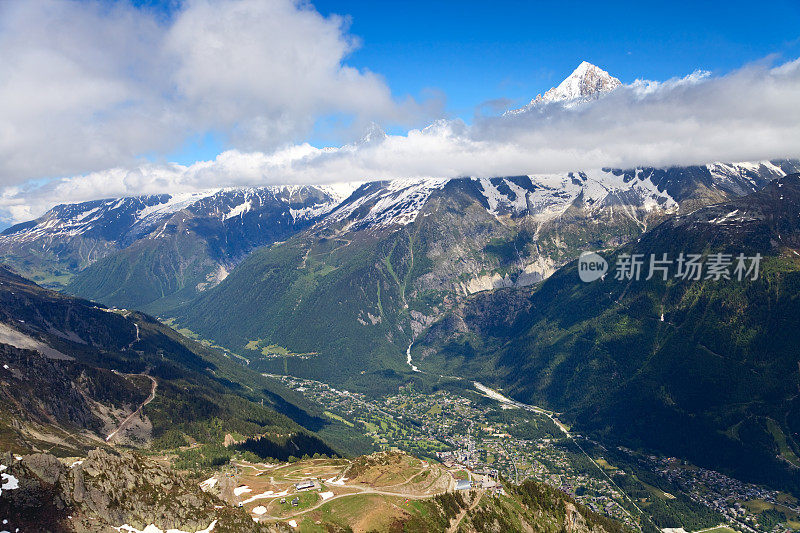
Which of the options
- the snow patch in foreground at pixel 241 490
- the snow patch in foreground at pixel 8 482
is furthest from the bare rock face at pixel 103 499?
the snow patch in foreground at pixel 241 490

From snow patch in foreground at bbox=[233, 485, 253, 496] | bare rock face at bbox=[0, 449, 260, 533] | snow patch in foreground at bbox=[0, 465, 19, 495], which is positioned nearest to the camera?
snow patch in foreground at bbox=[0, 465, 19, 495]

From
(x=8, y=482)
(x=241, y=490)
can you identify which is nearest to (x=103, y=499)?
(x=8, y=482)

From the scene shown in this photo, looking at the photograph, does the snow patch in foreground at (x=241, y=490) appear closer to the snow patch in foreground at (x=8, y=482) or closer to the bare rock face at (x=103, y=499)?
the bare rock face at (x=103, y=499)

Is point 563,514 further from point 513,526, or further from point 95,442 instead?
point 95,442

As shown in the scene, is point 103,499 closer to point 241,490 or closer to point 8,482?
point 8,482

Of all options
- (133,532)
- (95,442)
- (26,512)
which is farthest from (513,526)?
(95,442)

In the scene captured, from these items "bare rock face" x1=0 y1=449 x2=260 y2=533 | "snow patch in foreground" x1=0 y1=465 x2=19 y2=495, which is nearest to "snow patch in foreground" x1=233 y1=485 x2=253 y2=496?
"bare rock face" x1=0 y1=449 x2=260 y2=533

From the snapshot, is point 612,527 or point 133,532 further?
point 612,527

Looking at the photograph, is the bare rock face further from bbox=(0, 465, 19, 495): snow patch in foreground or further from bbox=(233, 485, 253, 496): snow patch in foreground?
bbox=(233, 485, 253, 496): snow patch in foreground

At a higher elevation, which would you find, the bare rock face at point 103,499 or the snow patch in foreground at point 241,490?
the bare rock face at point 103,499
